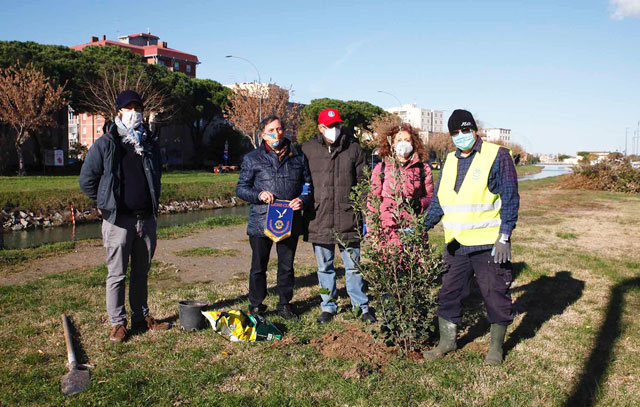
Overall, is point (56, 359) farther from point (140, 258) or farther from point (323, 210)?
point (323, 210)

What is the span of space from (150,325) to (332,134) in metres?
2.55

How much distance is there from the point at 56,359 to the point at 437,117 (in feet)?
622

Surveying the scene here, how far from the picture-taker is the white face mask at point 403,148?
4.76 meters

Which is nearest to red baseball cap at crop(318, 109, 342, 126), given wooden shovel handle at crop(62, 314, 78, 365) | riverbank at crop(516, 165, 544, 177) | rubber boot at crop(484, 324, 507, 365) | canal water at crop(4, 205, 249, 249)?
rubber boot at crop(484, 324, 507, 365)

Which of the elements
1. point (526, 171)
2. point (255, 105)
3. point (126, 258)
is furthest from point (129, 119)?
point (526, 171)

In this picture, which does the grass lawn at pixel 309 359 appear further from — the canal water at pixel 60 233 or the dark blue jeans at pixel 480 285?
the canal water at pixel 60 233

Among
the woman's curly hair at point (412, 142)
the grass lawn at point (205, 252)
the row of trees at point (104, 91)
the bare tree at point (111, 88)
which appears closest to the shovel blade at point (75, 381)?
the woman's curly hair at point (412, 142)

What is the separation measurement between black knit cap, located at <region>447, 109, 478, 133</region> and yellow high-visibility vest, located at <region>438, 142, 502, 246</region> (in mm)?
193

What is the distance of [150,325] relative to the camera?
5.07 meters

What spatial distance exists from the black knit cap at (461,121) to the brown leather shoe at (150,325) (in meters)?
3.20

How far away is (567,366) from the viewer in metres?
4.36

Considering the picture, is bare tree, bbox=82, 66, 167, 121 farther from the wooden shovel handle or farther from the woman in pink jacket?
the woman in pink jacket

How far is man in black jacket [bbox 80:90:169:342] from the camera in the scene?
15.1 feet

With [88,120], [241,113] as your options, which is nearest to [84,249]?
[241,113]
